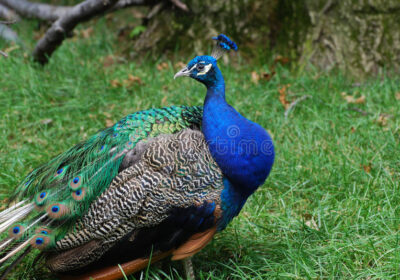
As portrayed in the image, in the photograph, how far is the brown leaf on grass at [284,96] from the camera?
15.5 feet

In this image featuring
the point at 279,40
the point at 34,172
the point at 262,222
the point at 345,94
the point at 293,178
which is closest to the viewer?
the point at 34,172

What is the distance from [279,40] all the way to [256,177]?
2948mm

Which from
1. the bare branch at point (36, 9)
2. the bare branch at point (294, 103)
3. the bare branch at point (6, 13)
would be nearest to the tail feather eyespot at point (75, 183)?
the bare branch at point (294, 103)

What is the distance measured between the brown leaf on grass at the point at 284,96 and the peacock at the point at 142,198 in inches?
77.7

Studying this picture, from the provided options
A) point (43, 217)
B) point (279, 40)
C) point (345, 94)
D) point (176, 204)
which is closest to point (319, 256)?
point (176, 204)

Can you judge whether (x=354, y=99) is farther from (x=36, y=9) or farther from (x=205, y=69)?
(x=36, y=9)

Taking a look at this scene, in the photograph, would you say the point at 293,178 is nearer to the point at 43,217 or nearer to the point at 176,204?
the point at 176,204

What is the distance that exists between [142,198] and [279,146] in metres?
1.83

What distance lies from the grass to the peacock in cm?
27

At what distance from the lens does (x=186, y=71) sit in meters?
2.88

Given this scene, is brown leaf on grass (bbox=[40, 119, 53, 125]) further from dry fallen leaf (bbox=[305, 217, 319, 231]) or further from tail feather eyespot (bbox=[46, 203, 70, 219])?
dry fallen leaf (bbox=[305, 217, 319, 231])

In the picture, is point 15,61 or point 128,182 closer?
point 128,182

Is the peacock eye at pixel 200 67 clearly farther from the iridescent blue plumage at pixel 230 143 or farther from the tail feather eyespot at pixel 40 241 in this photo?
the tail feather eyespot at pixel 40 241

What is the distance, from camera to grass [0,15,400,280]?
116 inches
